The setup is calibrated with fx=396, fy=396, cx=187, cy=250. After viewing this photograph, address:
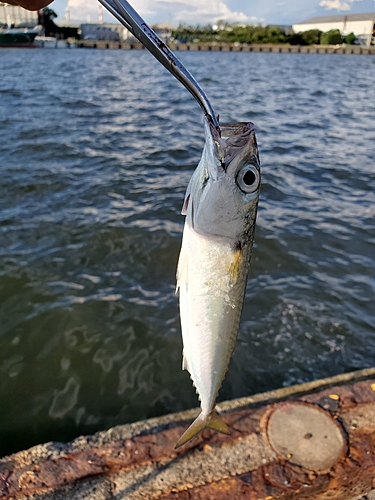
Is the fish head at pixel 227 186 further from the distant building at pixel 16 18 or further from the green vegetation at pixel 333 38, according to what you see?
the green vegetation at pixel 333 38

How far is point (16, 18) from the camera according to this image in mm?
96812

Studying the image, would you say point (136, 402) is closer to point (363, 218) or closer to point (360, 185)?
point (363, 218)

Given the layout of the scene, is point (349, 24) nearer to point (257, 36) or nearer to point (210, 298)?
point (257, 36)

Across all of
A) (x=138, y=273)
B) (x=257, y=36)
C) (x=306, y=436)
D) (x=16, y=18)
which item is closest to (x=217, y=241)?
(x=306, y=436)

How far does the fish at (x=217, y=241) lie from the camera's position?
158 cm

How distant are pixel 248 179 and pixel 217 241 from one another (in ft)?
0.95

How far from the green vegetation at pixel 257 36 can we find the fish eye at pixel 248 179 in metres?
127

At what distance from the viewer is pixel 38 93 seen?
64.5 feet

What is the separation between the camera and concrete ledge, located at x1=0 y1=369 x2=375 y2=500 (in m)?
2.38

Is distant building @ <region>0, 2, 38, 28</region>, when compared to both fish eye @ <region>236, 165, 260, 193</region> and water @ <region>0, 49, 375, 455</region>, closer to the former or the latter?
water @ <region>0, 49, 375, 455</region>

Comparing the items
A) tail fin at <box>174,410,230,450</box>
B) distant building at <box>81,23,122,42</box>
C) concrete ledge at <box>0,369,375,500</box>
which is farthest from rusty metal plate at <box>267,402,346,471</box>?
distant building at <box>81,23,122,42</box>

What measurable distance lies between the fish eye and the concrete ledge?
183 cm

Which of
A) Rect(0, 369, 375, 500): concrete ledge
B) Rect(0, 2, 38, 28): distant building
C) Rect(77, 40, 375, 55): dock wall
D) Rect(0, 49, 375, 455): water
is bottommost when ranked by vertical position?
Rect(0, 49, 375, 455): water

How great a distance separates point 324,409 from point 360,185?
27.0 ft
